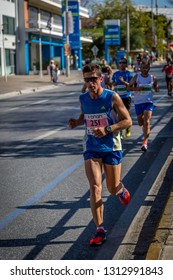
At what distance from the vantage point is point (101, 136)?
6.33 metres

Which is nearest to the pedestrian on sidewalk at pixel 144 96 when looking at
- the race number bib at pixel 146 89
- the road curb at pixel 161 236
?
the race number bib at pixel 146 89

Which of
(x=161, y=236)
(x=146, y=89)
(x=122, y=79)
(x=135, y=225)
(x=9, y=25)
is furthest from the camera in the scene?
(x=9, y=25)

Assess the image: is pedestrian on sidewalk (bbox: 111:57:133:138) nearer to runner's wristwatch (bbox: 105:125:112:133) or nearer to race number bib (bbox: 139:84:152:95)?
race number bib (bbox: 139:84:152:95)

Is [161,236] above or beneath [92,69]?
beneath

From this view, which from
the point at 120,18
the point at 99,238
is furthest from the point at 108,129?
the point at 120,18

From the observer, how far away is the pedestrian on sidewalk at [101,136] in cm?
642

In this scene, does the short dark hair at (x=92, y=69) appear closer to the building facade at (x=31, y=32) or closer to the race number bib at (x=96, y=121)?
the race number bib at (x=96, y=121)

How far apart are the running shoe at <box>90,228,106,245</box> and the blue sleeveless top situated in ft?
2.74

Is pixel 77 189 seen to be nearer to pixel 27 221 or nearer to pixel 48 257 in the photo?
pixel 27 221

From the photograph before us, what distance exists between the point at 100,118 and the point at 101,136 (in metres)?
0.27

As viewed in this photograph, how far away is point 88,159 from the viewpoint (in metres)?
6.55

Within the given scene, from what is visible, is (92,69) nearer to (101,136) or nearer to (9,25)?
(101,136)

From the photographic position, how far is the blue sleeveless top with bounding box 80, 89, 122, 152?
6.50 meters
